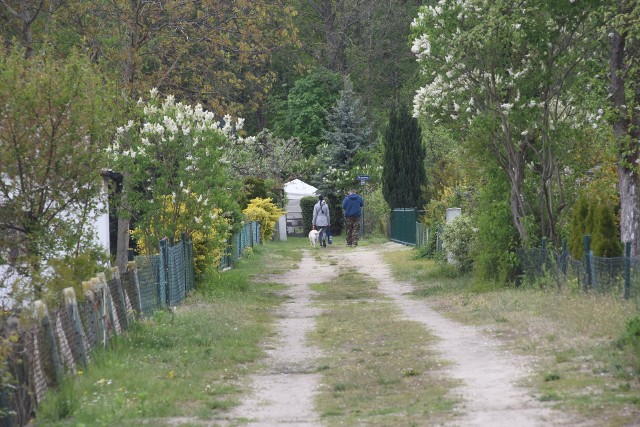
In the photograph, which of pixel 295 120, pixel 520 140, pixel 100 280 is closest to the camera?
pixel 100 280

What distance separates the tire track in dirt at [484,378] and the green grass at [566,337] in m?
0.19

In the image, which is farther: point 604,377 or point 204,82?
point 204,82

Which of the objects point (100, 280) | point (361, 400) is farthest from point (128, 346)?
point (361, 400)

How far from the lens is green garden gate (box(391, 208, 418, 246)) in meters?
38.6

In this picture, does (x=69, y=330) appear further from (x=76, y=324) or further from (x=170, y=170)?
(x=170, y=170)

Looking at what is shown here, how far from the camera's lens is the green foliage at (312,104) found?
225 ft

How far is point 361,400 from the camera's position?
36.0 ft

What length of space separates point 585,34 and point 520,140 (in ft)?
7.86

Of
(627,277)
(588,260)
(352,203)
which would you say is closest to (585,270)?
(588,260)

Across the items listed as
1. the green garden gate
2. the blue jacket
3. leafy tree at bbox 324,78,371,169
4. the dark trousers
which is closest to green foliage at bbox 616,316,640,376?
the green garden gate

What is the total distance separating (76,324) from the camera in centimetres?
1230

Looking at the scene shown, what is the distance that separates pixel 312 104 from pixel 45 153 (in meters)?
52.8

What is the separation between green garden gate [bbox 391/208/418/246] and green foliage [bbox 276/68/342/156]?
2534 centimetres

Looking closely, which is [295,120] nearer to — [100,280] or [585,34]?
[585,34]
